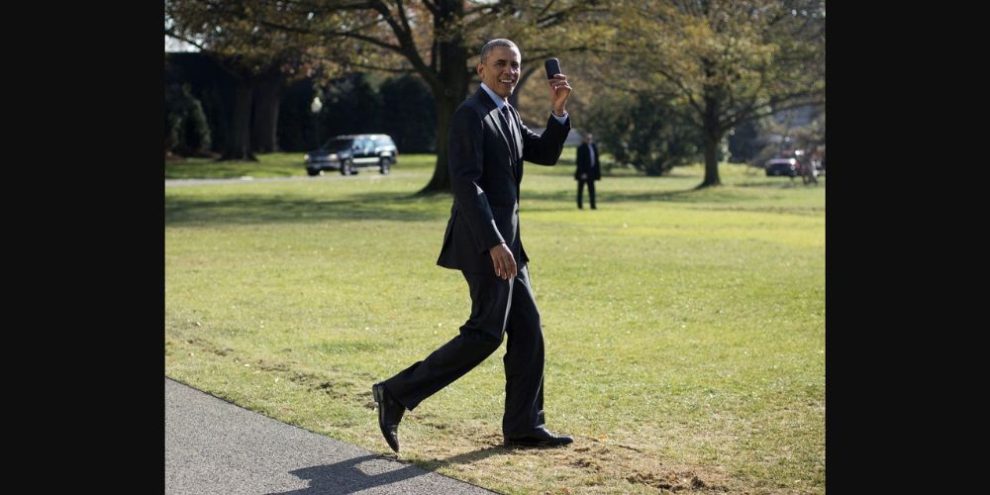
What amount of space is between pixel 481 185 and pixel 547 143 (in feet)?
1.42

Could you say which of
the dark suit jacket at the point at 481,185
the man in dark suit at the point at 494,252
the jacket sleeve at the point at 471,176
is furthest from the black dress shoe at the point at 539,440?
the jacket sleeve at the point at 471,176

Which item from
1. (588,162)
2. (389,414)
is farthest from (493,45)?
(588,162)

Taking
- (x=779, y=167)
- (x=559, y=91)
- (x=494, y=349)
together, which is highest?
(x=779, y=167)

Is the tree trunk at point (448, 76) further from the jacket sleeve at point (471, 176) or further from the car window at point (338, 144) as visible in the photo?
the jacket sleeve at point (471, 176)

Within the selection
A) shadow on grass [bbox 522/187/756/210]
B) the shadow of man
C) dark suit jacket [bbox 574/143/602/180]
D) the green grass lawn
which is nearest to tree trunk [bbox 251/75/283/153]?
shadow on grass [bbox 522/187/756/210]

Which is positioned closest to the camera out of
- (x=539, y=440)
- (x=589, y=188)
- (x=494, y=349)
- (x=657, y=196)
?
(x=494, y=349)

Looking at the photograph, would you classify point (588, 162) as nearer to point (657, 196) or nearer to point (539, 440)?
point (657, 196)

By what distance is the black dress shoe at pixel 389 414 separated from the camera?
20.1 ft

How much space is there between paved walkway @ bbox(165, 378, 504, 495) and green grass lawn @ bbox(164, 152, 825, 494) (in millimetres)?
176

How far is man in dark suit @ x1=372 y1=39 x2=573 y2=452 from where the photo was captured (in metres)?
5.96

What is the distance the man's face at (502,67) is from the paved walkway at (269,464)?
67.4 inches

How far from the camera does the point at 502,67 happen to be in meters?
6.04

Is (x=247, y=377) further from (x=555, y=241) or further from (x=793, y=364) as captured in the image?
(x=555, y=241)

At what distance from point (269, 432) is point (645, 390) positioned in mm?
2399
